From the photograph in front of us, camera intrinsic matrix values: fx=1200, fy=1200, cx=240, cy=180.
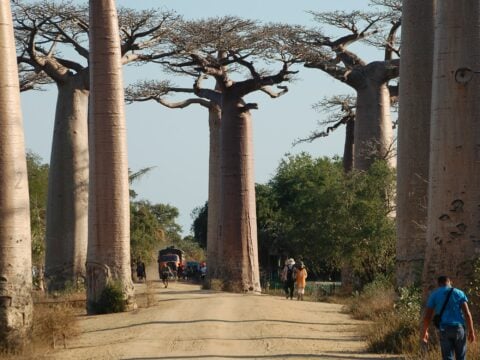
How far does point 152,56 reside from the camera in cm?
2439

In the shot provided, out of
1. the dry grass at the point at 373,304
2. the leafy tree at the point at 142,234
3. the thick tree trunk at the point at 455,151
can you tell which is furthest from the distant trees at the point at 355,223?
the leafy tree at the point at 142,234

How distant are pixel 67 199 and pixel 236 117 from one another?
412 centimetres

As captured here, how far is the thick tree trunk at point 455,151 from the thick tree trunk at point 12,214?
160 inches

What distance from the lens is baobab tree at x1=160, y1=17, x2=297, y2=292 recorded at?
24781 mm

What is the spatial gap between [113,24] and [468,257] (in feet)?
25.8

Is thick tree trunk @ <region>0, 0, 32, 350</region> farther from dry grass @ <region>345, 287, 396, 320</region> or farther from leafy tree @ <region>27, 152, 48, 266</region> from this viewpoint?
leafy tree @ <region>27, 152, 48, 266</region>

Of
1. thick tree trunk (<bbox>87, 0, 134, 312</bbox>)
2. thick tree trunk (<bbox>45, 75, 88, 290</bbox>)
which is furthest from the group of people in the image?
thick tree trunk (<bbox>87, 0, 134, 312</bbox>)

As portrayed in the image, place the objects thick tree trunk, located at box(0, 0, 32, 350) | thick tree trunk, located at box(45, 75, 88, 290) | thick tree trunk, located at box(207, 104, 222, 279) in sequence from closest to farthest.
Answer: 1. thick tree trunk, located at box(0, 0, 32, 350)
2. thick tree trunk, located at box(45, 75, 88, 290)
3. thick tree trunk, located at box(207, 104, 222, 279)

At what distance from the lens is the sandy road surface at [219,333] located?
1158 centimetres

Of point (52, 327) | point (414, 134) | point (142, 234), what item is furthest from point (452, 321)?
point (142, 234)

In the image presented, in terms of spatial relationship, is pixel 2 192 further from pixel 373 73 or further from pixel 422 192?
pixel 373 73

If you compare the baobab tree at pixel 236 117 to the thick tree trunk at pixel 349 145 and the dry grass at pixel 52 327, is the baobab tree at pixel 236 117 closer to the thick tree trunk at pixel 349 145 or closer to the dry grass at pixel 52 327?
the thick tree trunk at pixel 349 145

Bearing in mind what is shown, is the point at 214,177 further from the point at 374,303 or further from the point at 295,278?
the point at 374,303

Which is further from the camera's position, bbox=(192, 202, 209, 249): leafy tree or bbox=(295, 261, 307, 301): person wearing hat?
bbox=(192, 202, 209, 249): leafy tree
